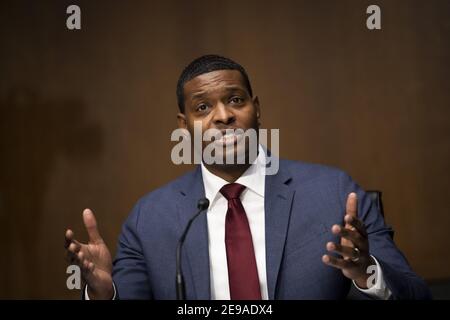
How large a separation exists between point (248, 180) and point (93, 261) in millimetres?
561

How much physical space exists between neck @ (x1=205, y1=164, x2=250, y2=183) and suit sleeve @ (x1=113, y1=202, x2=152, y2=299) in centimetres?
29

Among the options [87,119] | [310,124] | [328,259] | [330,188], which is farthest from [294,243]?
[87,119]

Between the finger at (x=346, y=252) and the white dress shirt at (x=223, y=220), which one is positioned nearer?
the finger at (x=346, y=252)

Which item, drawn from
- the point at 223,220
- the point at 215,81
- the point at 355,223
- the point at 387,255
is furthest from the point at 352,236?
the point at 215,81

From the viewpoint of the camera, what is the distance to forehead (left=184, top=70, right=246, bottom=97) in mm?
1697

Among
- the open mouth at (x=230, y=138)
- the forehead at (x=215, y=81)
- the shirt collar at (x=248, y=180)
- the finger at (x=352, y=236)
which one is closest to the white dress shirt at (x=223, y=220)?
the shirt collar at (x=248, y=180)

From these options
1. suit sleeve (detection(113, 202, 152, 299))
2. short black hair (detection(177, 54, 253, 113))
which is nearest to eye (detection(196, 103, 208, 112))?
short black hair (detection(177, 54, 253, 113))

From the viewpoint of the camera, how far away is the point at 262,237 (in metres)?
1.59

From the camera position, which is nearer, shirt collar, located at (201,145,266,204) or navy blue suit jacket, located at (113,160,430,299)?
navy blue suit jacket, located at (113,160,430,299)

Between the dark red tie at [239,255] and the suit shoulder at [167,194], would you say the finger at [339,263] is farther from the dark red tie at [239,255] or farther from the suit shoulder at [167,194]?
the suit shoulder at [167,194]

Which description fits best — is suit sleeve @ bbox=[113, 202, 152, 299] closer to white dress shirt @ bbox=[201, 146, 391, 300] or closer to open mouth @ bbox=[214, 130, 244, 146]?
white dress shirt @ bbox=[201, 146, 391, 300]

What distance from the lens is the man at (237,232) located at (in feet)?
4.88

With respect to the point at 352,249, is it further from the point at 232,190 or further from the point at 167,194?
the point at 167,194
